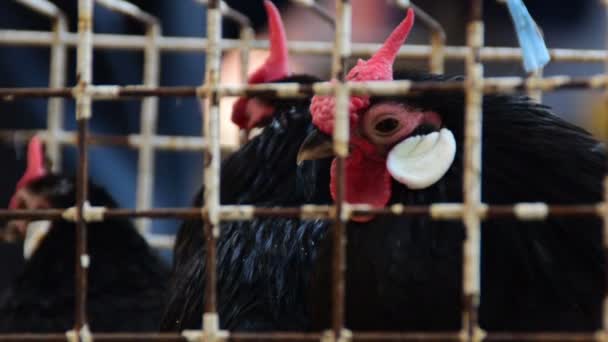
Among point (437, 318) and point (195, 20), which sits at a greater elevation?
point (195, 20)

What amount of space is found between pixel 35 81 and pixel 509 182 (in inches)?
99.8

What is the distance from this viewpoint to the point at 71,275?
8.04ft

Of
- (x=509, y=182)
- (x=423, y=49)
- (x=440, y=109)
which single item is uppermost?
(x=423, y=49)

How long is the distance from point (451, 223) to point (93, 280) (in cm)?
131

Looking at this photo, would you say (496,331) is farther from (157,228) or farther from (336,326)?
(157,228)

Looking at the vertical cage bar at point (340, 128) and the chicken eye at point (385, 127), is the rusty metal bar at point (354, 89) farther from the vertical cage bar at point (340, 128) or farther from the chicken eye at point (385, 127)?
the chicken eye at point (385, 127)

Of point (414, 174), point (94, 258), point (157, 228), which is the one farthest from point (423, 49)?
point (157, 228)

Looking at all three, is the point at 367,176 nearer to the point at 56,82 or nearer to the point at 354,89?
the point at 354,89

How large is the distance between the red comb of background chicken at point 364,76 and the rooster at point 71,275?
104 cm

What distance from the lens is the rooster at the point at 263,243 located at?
5.52ft

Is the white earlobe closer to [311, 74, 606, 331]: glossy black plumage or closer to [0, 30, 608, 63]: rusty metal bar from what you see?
[311, 74, 606, 331]: glossy black plumage

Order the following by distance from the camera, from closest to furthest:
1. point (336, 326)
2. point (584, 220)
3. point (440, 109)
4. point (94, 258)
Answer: point (336, 326)
point (584, 220)
point (440, 109)
point (94, 258)

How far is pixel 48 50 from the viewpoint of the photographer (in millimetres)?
3643

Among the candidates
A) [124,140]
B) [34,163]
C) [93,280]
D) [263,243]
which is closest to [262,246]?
[263,243]
